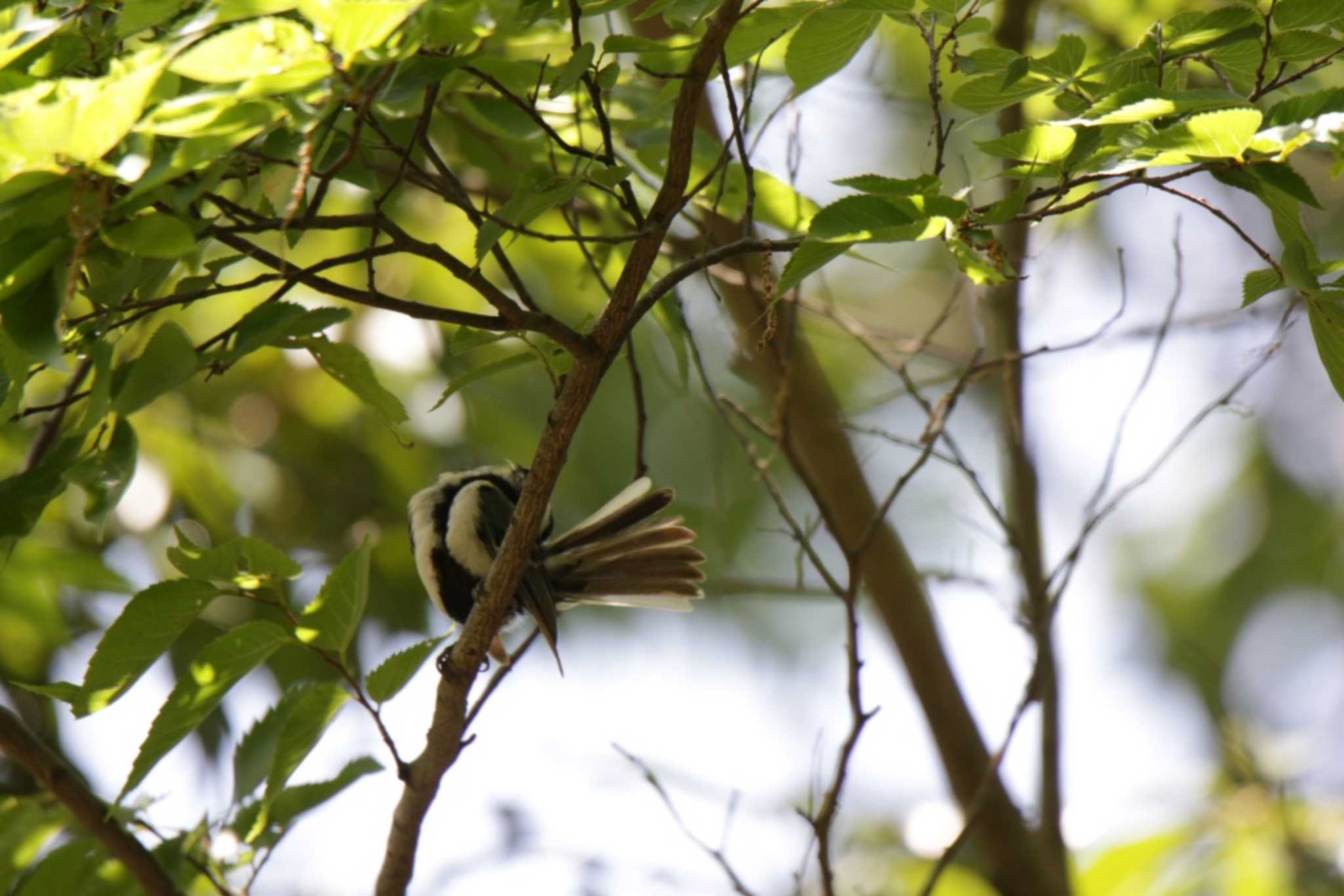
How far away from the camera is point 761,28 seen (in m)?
1.80

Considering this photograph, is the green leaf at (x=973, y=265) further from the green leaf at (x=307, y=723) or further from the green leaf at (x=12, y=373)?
the green leaf at (x=307, y=723)

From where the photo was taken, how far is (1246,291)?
157 cm

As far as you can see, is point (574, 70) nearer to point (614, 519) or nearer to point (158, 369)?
point (158, 369)

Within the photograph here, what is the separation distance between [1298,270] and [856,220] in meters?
0.52

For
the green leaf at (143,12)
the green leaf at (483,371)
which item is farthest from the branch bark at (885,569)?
the green leaf at (143,12)

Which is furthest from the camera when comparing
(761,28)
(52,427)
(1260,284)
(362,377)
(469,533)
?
(469,533)

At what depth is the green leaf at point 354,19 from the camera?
1.16m

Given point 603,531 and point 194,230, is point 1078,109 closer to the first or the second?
point 194,230

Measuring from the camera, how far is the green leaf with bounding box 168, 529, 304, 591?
6.49 ft

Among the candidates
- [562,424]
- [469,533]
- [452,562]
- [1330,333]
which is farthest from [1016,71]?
→ [452,562]

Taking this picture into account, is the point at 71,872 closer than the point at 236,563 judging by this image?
No

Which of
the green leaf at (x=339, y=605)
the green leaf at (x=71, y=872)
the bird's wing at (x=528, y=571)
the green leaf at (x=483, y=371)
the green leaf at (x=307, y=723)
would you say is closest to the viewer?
the green leaf at (x=483, y=371)

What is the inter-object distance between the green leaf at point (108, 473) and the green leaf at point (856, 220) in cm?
88

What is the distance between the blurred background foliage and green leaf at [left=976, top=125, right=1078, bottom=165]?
34 centimetres
